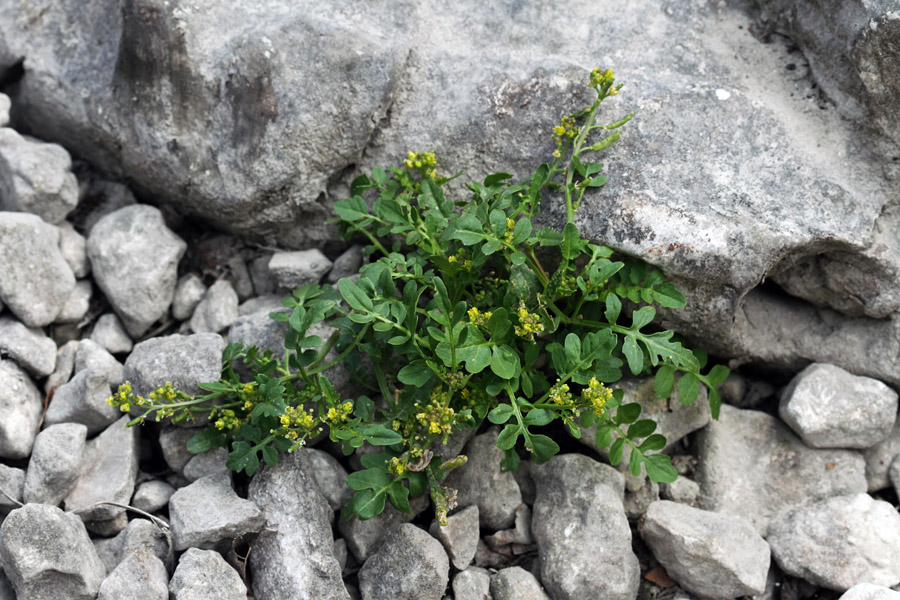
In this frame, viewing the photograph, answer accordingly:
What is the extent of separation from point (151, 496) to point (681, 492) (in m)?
2.24

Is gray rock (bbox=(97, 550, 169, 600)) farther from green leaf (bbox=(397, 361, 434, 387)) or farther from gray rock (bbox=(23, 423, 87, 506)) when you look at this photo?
green leaf (bbox=(397, 361, 434, 387))

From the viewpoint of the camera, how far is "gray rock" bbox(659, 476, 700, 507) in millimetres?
3461

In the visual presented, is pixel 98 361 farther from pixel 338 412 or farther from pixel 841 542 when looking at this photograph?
pixel 841 542

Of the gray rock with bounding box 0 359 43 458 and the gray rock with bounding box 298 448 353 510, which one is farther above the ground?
the gray rock with bounding box 298 448 353 510

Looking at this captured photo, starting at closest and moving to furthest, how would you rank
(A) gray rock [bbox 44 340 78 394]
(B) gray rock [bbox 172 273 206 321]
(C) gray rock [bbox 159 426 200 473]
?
(C) gray rock [bbox 159 426 200 473], (A) gray rock [bbox 44 340 78 394], (B) gray rock [bbox 172 273 206 321]

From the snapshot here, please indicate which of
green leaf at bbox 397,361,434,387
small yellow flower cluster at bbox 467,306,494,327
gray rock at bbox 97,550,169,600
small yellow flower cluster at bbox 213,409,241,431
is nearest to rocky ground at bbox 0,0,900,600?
gray rock at bbox 97,550,169,600

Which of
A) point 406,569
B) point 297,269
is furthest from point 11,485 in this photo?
point 406,569

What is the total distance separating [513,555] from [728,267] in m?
1.48

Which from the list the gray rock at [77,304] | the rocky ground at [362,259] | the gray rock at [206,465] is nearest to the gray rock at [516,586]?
the rocky ground at [362,259]

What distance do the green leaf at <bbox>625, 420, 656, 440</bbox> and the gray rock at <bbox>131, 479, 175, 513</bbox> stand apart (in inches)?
75.7

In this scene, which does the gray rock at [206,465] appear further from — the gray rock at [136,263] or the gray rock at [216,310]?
the gray rock at [136,263]

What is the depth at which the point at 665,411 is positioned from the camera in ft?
11.5

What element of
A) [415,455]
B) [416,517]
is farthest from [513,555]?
[415,455]

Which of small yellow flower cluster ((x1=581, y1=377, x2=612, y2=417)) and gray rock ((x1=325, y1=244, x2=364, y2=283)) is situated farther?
gray rock ((x1=325, y1=244, x2=364, y2=283))
